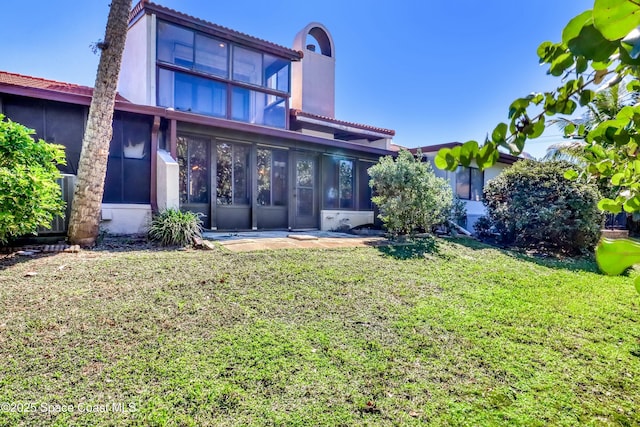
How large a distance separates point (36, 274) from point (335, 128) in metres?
11.2

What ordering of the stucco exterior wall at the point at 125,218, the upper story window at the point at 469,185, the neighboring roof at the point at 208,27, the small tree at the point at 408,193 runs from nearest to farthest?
1. the stucco exterior wall at the point at 125,218
2. the small tree at the point at 408,193
3. the neighboring roof at the point at 208,27
4. the upper story window at the point at 469,185

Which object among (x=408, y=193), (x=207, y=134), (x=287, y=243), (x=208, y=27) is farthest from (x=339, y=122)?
(x=287, y=243)

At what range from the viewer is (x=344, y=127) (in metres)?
13.9

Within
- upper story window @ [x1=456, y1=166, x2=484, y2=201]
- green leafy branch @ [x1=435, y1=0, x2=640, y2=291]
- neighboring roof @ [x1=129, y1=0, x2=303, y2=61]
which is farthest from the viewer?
upper story window @ [x1=456, y1=166, x2=484, y2=201]

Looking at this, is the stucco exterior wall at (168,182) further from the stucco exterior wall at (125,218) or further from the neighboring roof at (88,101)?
the neighboring roof at (88,101)

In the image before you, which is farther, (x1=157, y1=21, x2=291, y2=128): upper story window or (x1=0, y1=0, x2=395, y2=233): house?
(x1=157, y1=21, x2=291, y2=128): upper story window

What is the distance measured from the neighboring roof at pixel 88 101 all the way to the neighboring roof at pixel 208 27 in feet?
8.80

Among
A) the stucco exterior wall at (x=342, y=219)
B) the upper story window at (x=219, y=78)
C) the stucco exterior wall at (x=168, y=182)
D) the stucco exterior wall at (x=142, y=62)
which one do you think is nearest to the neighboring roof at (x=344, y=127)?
the upper story window at (x=219, y=78)

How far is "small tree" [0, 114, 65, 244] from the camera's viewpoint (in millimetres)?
4691

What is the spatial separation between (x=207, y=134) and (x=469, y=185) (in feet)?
32.8

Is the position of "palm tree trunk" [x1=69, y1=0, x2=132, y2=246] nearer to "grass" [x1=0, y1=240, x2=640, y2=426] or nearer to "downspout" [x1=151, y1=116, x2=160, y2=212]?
"grass" [x1=0, y1=240, x2=640, y2=426]

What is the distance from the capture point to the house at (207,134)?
7625mm

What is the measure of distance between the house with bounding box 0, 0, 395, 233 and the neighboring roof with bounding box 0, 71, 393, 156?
3cm

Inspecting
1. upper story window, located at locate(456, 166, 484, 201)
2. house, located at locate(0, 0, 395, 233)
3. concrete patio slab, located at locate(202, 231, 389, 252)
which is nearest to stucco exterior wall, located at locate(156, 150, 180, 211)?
house, located at locate(0, 0, 395, 233)
